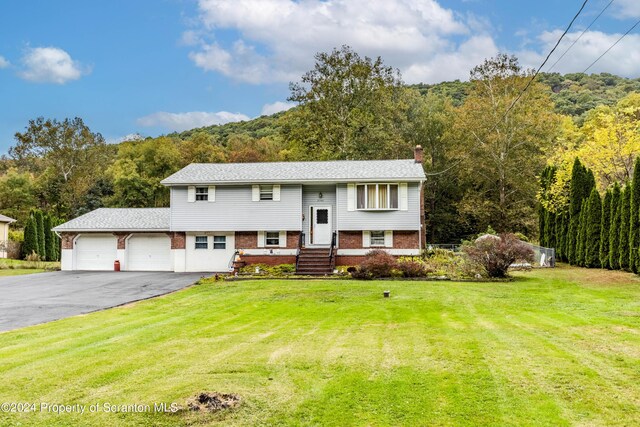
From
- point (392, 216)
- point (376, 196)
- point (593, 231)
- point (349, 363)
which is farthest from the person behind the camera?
point (376, 196)

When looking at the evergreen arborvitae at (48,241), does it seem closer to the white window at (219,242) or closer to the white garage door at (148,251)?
the white garage door at (148,251)

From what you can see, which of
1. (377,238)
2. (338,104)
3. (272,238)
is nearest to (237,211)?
(272,238)

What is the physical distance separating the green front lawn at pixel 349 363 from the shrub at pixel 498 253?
22.2 feet

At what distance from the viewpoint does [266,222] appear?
2811cm

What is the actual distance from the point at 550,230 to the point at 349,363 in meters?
28.0

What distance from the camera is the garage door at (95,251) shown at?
99.7ft

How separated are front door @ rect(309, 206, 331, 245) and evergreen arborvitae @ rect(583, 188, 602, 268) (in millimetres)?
13205

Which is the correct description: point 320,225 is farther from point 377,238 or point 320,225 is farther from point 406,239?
point 406,239

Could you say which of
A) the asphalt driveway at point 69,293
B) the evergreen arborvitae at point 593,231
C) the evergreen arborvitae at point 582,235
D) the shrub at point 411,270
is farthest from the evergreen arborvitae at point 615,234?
the asphalt driveway at point 69,293

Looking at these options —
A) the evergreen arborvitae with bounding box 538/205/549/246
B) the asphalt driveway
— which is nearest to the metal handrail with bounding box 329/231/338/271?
the asphalt driveway

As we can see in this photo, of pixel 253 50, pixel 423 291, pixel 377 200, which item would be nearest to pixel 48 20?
pixel 253 50

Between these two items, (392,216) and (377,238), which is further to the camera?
(377,238)

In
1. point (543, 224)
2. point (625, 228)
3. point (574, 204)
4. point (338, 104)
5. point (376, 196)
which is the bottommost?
point (625, 228)

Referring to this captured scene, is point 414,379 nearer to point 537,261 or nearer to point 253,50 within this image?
point 537,261
